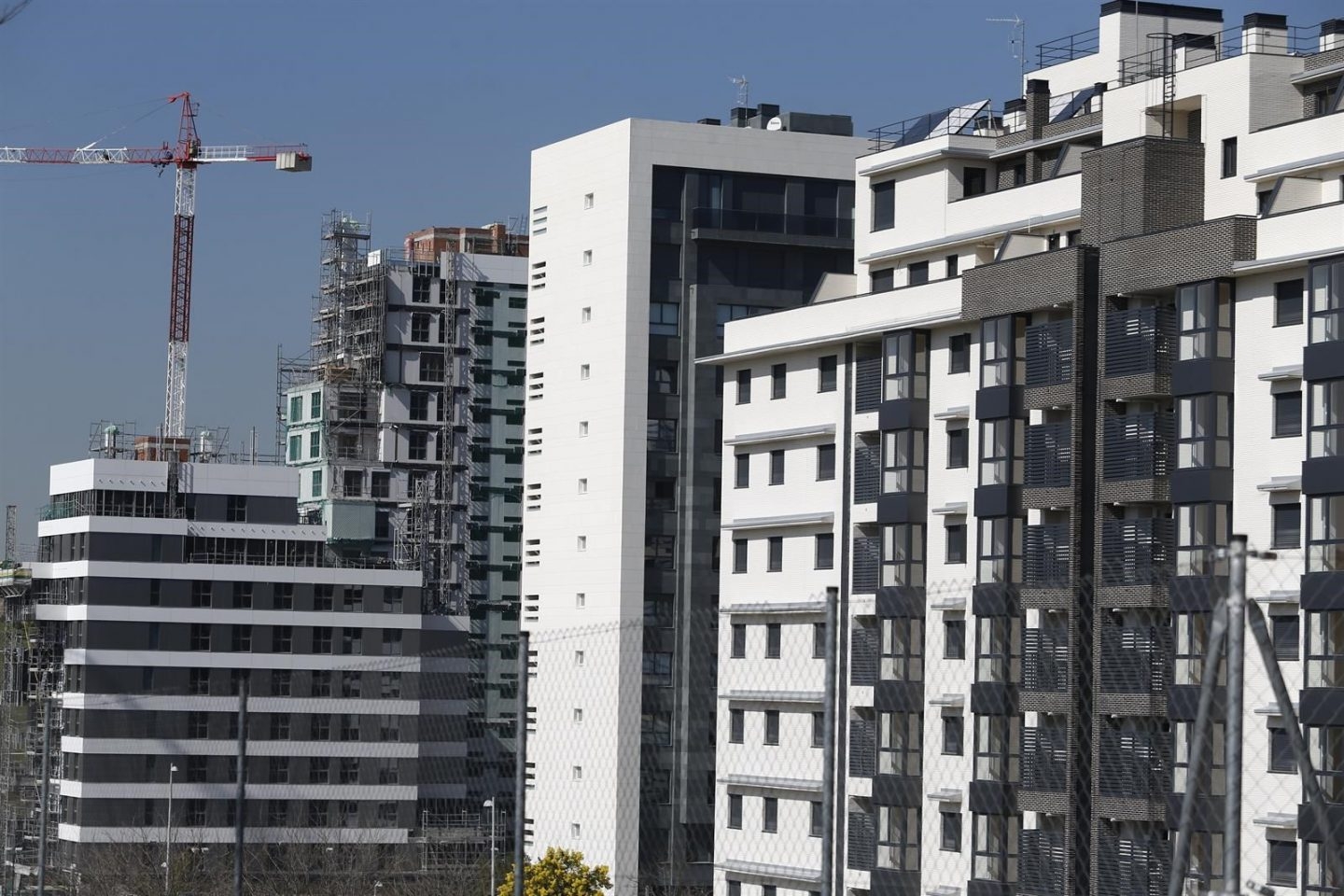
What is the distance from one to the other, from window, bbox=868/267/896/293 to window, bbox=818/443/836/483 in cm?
403

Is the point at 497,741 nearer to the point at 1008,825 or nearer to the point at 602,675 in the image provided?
the point at 602,675

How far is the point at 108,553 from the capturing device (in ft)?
312

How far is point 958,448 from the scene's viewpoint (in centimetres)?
5281

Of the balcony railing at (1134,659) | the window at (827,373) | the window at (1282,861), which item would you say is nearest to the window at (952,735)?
the balcony railing at (1134,659)

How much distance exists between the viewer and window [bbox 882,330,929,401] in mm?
53938

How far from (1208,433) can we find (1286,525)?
229 centimetres

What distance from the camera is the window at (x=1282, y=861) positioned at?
4078cm

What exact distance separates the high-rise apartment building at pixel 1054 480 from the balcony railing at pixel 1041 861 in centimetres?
8

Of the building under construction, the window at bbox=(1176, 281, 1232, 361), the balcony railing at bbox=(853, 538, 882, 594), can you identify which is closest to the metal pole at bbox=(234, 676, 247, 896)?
the window at bbox=(1176, 281, 1232, 361)

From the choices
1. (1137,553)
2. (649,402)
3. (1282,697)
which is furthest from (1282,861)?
(649,402)

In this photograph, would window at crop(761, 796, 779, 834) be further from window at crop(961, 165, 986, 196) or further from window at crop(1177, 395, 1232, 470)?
window at crop(1177, 395, 1232, 470)

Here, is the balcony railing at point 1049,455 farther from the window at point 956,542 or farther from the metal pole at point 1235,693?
the metal pole at point 1235,693

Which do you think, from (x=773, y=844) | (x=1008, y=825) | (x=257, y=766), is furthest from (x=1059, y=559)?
(x=257, y=766)

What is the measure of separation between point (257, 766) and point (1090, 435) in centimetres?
5204
